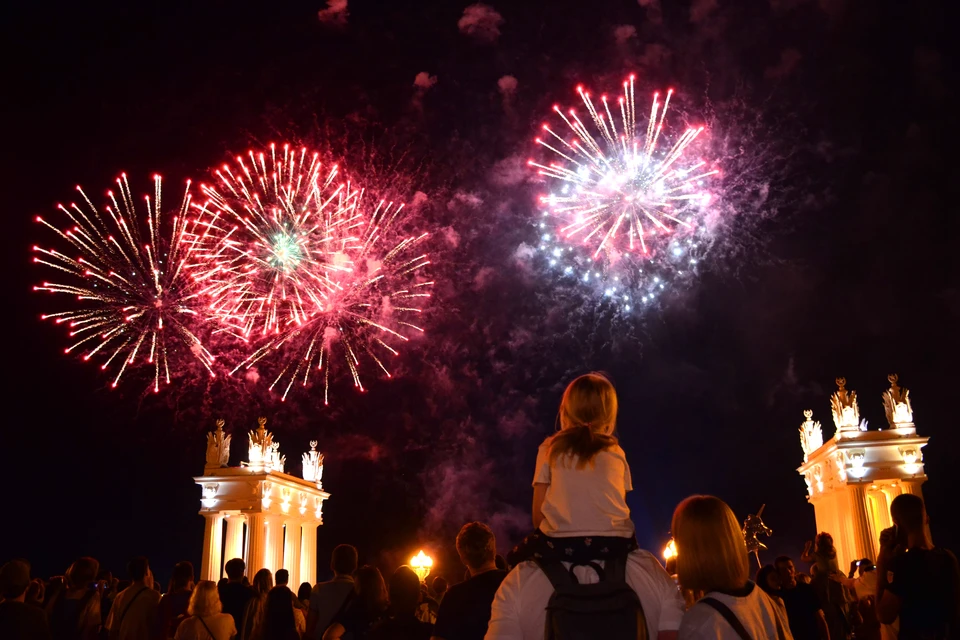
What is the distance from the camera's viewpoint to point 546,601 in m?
5.02

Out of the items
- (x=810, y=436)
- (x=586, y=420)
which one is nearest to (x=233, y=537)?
(x=810, y=436)

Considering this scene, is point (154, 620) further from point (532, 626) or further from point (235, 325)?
point (235, 325)

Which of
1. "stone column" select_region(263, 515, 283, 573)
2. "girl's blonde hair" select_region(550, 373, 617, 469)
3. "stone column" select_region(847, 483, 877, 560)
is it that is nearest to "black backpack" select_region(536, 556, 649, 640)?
"girl's blonde hair" select_region(550, 373, 617, 469)

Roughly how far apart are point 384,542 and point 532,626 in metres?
65.2

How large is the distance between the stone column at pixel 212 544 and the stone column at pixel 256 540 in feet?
6.96

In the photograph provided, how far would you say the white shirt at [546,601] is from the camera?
5020mm

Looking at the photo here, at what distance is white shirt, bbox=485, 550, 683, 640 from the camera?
5.02 meters

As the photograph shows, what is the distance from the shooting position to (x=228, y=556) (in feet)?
169

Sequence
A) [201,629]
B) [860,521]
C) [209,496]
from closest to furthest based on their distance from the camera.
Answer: [201,629] → [860,521] → [209,496]

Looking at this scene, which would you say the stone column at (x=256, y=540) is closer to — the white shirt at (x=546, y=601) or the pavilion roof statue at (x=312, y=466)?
the pavilion roof statue at (x=312, y=466)

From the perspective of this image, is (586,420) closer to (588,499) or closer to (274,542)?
(588,499)

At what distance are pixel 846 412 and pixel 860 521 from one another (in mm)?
6230

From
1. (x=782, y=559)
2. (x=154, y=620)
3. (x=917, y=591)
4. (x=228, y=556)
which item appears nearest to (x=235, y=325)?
(x=228, y=556)

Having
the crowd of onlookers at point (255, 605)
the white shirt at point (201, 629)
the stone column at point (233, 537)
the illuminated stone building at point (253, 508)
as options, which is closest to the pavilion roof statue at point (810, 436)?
the illuminated stone building at point (253, 508)
